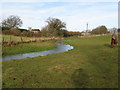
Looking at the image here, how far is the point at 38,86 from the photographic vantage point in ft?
17.3

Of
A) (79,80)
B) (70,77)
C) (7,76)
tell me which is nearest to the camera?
(79,80)

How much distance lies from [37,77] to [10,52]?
12.1 metres

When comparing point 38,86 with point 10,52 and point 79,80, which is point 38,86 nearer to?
point 79,80

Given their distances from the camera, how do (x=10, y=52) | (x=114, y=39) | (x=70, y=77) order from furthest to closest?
(x=10, y=52) → (x=114, y=39) → (x=70, y=77)

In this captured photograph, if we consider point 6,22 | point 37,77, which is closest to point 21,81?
point 37,77

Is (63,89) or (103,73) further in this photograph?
(103,73)

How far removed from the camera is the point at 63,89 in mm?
4887

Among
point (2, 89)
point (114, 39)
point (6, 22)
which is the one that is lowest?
point (2, 89)

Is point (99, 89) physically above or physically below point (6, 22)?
below

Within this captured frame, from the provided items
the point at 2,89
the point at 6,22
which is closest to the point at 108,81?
the point at 2,89

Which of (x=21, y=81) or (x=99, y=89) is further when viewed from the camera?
(x=21, y=81)

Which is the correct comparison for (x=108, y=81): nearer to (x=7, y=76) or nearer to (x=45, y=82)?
(x=45, y=82)

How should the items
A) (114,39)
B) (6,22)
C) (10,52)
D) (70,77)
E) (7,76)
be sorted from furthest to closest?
(6,22) < (10,52) < (114,39) < (7,76) < (70,77)

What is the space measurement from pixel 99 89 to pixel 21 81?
3.93 metres
